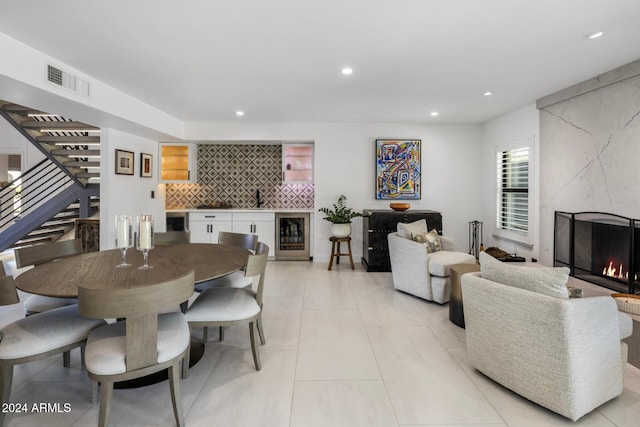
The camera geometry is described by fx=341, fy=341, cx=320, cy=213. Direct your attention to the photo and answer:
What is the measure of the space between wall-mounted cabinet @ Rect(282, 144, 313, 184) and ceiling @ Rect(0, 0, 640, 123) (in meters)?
1.76

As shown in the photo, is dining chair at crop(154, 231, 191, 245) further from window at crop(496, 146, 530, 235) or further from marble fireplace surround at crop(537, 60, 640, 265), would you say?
window at crop(496, 146, 530, 235)

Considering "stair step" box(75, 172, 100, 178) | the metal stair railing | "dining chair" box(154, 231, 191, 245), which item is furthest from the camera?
the metal stair railing

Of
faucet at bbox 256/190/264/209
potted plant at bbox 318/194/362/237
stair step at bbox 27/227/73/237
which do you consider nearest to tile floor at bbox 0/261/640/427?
potted plant at bbox 318/194/362/237

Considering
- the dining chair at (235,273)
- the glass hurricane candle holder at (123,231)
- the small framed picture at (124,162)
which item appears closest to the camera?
the glass hurricane candle holder at (123,231)

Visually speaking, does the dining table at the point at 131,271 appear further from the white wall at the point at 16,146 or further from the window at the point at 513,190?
the white wall at the point at 16,146

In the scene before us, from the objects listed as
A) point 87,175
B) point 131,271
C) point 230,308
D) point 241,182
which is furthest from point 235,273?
point 87,175

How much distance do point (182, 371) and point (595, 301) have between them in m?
2.54

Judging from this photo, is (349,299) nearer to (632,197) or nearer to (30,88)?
(632,197)

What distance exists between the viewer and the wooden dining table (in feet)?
6.06

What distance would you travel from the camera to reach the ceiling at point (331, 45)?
7.54 ft

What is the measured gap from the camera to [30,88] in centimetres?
299

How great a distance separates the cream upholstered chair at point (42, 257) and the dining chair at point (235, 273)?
1.00m

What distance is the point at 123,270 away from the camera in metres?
2.19

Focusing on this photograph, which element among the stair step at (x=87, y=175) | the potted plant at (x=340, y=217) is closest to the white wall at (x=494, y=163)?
the potted plant at (x=340, y=217)
